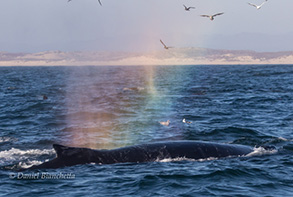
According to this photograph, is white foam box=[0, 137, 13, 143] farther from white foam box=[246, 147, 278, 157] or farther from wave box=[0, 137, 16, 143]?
white foam box=[246, 147, 278, 157]

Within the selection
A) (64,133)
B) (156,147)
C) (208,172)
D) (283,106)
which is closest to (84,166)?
(156,147)

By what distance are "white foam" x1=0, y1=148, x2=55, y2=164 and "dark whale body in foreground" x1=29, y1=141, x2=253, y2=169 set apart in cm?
219

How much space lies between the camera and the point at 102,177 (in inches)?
452

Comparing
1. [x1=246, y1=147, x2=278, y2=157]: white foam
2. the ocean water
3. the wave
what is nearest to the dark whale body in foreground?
[x1=246, y1=147, x2=278, y2=157]: white foam

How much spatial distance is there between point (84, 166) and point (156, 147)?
2556mm

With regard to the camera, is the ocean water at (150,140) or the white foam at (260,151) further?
the white foam at (260,151)

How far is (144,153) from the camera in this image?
13.1m

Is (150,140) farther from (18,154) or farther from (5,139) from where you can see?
(5,139)

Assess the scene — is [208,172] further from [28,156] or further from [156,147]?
[28,156]

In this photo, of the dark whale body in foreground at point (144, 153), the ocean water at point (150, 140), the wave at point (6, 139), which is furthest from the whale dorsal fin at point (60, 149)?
the wave at point (6, 139)

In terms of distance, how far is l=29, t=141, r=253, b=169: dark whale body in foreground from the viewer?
480 inches

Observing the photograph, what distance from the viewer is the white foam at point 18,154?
13984mm

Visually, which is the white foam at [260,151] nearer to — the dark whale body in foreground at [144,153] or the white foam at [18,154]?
the dark whale body in foreground at [144,153]

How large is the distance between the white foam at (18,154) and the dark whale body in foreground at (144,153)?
2193 mm
